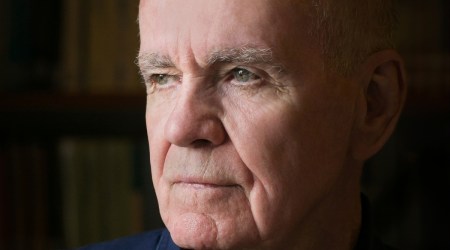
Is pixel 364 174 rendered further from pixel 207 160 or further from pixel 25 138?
pixel 207 160

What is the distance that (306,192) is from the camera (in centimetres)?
135

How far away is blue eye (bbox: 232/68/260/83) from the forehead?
0.05 metres

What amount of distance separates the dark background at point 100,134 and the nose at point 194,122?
0.94 metres

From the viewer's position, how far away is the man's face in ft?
4.20

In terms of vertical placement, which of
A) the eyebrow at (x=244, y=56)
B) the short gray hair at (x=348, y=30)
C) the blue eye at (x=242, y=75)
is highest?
the short gray hair at (x=348, y=30)

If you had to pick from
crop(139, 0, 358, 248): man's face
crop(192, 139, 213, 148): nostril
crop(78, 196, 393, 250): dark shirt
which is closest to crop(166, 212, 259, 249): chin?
crop(139, 0, 358, 248): man's face

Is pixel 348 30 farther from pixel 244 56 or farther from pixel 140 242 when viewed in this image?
pixel 140 242

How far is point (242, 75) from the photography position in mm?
1320

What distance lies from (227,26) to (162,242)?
47 cm

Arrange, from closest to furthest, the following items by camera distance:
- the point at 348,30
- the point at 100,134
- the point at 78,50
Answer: the point at 348,30 < the point at 78,50 < the point at 100,134

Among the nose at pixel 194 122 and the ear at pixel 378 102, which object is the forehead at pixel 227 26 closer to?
the nose at pixel 194 122

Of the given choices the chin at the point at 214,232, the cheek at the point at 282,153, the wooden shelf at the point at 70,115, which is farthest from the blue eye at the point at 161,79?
the wooden shelf at the point at 70,115

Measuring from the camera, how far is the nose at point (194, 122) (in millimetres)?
1266

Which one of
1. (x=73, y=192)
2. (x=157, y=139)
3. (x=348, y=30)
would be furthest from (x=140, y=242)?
(x=73, y=192)
